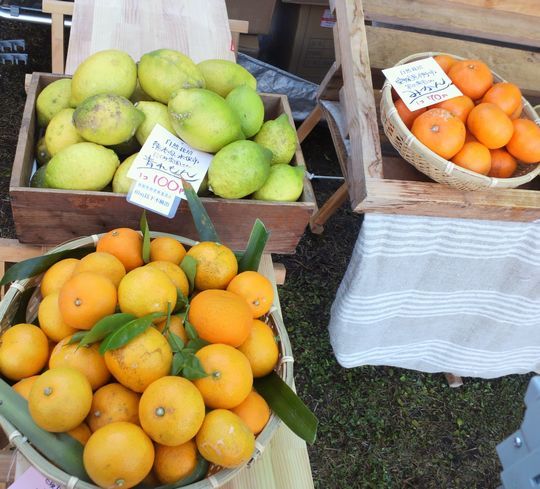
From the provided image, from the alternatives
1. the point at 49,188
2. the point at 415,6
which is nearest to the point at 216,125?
the point at 49,188

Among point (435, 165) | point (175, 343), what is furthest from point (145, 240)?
point (435, 165)

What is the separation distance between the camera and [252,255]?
2.73ft

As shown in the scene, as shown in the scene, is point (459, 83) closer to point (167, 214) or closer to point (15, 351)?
point (167, 214)

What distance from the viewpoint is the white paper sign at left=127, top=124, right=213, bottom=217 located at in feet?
2.88

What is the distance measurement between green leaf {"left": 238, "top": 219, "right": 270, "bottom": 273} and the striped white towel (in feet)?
1.53

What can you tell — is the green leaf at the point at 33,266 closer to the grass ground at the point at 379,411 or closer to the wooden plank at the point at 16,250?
the wooden plank at the point at 16,250

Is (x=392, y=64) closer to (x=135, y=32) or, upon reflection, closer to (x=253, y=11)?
(x=135, y=32)

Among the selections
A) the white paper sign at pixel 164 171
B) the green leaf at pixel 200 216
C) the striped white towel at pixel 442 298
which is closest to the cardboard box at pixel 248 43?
the striped white towel at pixel 442 298

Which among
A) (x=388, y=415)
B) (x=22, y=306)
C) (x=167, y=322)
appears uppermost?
(x=167, y=322)

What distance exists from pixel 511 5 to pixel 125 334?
1.63 m

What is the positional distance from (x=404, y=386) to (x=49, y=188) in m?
1.40

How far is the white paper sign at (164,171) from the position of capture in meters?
0.88

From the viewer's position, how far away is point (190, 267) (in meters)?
0.77

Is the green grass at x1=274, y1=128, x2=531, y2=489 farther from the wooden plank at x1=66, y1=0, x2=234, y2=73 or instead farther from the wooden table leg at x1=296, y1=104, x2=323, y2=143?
the wooden plank at x1=66, y1=0, x2=234, y2=73
